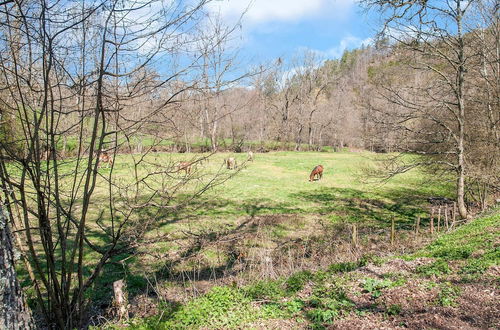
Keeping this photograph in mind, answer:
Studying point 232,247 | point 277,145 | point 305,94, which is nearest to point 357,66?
point 305,94

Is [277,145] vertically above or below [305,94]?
below

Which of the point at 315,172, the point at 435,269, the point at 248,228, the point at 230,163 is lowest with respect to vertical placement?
the point at 248,228

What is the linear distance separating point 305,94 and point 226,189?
125 feet

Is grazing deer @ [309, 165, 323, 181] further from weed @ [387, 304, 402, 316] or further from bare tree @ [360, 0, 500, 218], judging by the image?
weed @ [387, 304, 402, 316]

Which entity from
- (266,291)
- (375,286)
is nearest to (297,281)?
(266,291)

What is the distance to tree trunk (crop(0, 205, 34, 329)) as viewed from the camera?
2.58m

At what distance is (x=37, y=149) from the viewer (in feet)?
11.7

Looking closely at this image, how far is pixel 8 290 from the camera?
2609 mm

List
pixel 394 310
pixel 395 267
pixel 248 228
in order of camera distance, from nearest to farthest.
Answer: pixel 394 310
pixel 395 267
pixel 248 228

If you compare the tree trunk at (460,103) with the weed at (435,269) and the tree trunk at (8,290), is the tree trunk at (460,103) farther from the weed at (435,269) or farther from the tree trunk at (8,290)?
the tree trunk at (8,290)

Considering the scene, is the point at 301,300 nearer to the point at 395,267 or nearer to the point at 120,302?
the point at 395,267

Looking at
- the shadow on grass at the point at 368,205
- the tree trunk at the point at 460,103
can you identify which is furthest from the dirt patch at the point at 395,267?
the tree trunk at the point at 460,103

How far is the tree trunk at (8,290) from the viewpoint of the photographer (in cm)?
258

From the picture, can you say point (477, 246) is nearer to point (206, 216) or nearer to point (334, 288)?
point (334, 288)
